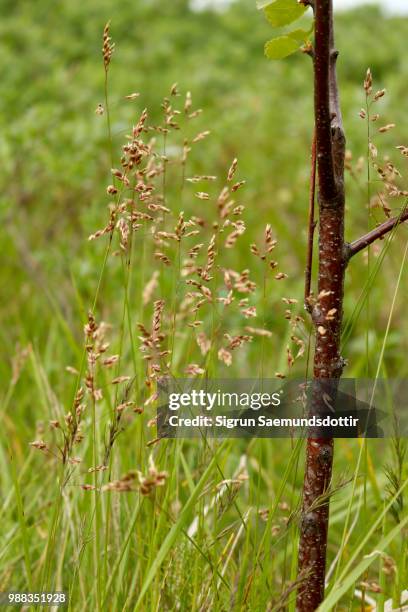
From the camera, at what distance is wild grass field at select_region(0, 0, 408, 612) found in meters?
1.22

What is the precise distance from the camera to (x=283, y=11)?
120 cm

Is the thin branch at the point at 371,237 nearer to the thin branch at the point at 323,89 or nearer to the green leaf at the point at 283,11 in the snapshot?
the thin branch at the point at 323,89

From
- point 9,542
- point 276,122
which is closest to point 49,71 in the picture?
point 276,122

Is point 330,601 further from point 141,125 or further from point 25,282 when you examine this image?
point 25,282

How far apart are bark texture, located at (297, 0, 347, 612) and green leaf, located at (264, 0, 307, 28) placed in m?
0.09

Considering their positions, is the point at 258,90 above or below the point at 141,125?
above

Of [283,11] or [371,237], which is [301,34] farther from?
[371,237]

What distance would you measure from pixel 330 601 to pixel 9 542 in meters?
0.80

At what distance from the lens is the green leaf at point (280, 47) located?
1.21 meters

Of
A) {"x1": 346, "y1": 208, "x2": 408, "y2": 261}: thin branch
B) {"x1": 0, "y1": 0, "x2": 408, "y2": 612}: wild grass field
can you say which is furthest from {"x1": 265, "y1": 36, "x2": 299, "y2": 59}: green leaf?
{"x1": 346, "y1": 208, "x2": 408, "y2": 261}: thin branch

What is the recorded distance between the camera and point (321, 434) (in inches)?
47.5

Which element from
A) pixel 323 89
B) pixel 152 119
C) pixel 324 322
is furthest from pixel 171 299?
pixel 152 119

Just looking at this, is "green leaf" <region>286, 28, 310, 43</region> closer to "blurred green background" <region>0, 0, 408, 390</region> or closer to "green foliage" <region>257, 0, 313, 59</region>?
"green foliage" <region>257, 0, 313, 59</region>

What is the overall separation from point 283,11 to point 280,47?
54 mm
